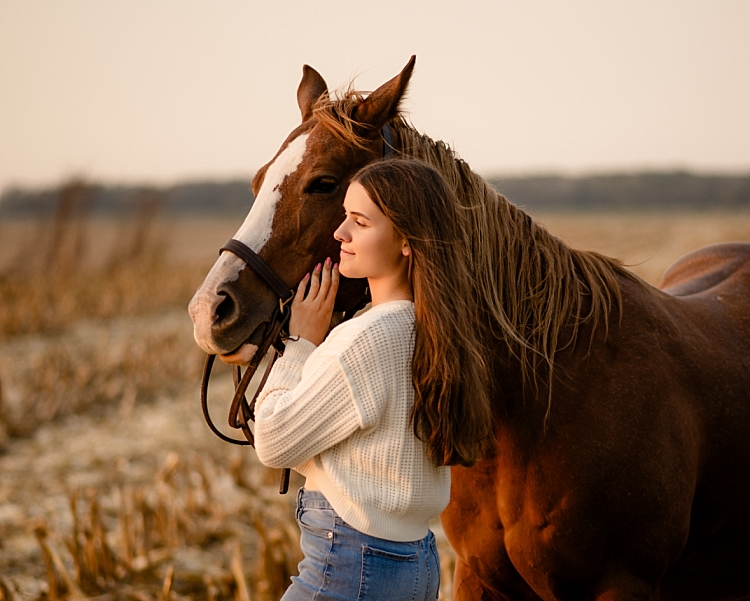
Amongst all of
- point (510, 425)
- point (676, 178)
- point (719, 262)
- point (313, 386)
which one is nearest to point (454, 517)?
point (510, 425)

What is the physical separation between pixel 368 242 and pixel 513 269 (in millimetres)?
606

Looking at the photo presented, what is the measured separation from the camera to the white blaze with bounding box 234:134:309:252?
7.24 feet

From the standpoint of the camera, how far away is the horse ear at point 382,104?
2.25 meters

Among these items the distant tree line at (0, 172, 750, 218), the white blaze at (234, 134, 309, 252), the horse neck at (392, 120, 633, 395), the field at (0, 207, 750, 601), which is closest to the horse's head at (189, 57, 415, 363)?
the white blaze at (234, 134, 309, 252)

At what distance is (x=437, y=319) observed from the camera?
182 centimetres

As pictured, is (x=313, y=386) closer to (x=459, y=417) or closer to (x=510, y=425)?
(x=459, y=417)

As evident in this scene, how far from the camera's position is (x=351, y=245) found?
1934 mm

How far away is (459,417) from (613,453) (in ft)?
2.07

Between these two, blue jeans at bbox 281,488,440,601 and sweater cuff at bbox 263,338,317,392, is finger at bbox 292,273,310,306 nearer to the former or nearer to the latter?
sweater cuff at bbox 263,338,317,392

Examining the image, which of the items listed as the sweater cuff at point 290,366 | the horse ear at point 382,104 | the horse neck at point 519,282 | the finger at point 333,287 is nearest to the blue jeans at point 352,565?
the sweater cuff at point 290,366

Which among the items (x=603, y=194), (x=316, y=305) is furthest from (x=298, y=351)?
(x=603, y=194)

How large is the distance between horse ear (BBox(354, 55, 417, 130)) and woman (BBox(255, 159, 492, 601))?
1.38 ft

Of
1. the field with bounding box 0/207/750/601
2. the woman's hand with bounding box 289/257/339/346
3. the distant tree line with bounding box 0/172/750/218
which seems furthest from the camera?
the distant tree line with bounding box 0/172/750/218

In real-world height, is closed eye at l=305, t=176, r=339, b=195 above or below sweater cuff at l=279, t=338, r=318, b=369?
above
